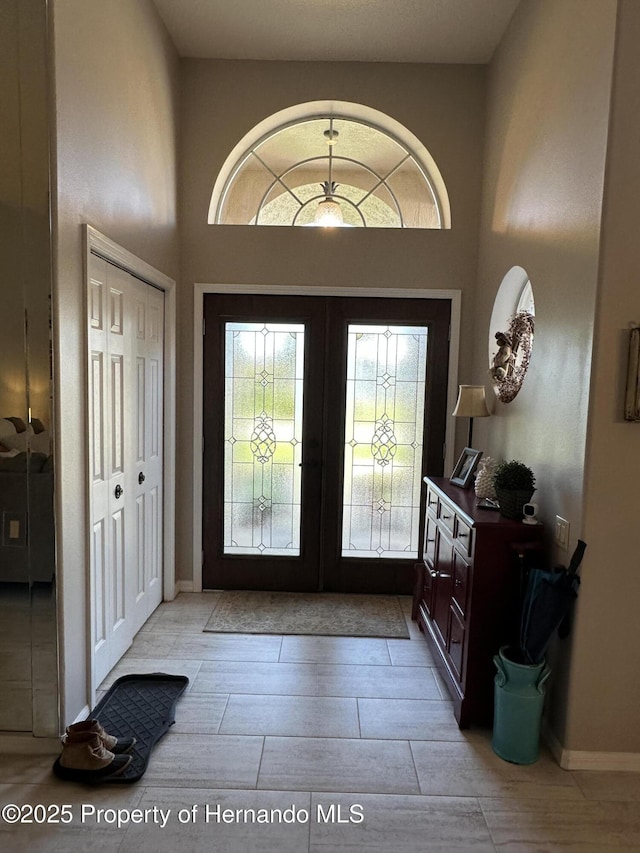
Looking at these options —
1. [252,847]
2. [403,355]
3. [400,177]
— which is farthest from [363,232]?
[252,847]

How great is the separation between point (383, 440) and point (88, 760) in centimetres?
259

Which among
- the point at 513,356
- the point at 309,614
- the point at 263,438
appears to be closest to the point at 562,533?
the point at 513,356

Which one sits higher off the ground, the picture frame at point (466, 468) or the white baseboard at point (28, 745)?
the picture frame at point (466, 468)

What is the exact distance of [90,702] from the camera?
2.48 m

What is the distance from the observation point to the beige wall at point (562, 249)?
6.97 feet

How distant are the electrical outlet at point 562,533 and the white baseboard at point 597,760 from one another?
848 mm

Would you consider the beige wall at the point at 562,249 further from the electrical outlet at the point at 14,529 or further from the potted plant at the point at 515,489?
the electrical outlet at the point at 14,529

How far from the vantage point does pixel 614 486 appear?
6.93 feet

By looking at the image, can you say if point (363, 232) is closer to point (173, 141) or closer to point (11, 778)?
point (173, 141)

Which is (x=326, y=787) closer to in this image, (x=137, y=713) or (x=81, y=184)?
(x=137, y=713)

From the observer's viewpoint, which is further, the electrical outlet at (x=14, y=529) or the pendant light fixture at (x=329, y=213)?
the pendant light fixture at (x=329, y=213)

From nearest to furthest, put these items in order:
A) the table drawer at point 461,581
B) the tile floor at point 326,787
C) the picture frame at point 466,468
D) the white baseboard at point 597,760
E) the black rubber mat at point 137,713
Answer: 1. the tile floor at point 326,787
2. the black rubber mat at point 137,713
3. the white baseboard at point 597,760
4. the table drawer at point 461,581
5. the picture frame at point 466,468

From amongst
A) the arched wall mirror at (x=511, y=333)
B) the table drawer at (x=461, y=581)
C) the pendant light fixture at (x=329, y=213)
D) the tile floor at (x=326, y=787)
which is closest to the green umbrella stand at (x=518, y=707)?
the tile floor at (x=326, y=787)

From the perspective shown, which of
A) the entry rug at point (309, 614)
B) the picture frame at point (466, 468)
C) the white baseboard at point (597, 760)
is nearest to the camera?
the white baseboard at point (597, 760)
